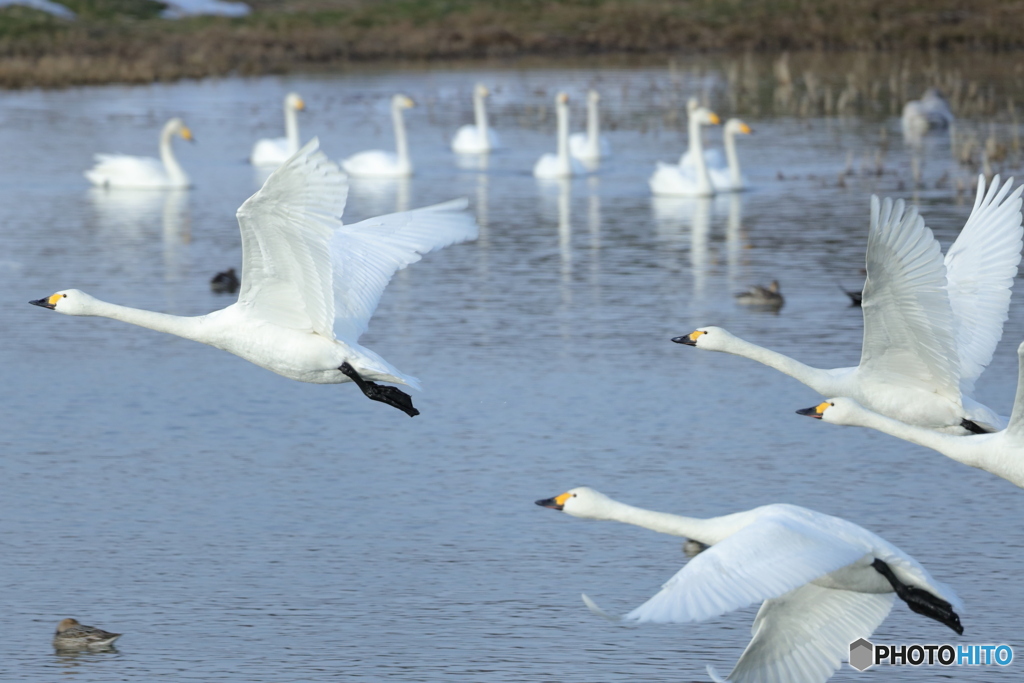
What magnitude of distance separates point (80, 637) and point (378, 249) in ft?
8.86

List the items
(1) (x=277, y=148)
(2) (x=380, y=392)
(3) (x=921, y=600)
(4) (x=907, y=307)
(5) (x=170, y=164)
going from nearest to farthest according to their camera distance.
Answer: (3) (x=921, y=600)
(4) (x=907, y=307)
(2) (x=380, y=392)
(5) (x=170, y=164)
(1) (x=277, y=148)

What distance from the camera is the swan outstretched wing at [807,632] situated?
23.3 ft

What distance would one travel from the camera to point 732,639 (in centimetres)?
852

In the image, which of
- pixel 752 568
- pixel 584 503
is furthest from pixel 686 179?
pixel 752 568

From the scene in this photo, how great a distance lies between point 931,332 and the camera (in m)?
8.97

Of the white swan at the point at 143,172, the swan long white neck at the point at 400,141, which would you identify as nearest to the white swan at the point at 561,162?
the swan long white neck at the point at 400,141

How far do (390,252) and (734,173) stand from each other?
14.5 meters

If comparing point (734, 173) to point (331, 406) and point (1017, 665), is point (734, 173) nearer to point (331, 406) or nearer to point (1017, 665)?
point (331, 406)

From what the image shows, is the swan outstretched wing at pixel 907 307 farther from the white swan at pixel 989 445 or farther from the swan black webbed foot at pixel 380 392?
the swan black webbed foot at pixel 380 392

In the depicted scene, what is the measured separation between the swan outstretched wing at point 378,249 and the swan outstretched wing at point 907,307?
2.16m

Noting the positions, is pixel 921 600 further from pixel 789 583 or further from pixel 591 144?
pixel 591 144

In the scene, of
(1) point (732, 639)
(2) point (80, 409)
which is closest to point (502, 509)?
(1) point (732, 639)

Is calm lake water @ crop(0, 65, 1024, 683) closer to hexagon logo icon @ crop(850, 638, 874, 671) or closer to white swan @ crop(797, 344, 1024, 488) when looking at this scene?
hexagon logo icon @ crop(850, 638, 874, 671)

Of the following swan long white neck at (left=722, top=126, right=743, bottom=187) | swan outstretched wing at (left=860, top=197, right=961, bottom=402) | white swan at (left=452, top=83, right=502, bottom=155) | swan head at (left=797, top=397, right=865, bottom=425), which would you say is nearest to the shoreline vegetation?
white swan at (left=452, top=83, right=502, bottom=155)
